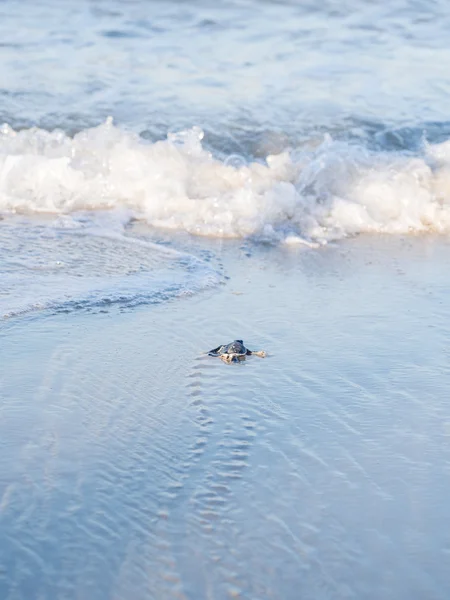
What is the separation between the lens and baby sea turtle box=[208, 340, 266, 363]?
351 cm

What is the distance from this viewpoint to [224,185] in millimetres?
6508

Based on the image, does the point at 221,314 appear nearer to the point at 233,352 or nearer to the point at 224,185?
the point at 233,352

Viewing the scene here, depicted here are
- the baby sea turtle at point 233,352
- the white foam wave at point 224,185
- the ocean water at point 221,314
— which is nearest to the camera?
the ocean water at point 221,314

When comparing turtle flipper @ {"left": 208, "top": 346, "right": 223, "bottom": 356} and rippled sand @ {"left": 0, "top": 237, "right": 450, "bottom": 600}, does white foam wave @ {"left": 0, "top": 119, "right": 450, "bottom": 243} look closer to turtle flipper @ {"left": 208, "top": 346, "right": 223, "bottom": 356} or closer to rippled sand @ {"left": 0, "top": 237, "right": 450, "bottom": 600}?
rippled sand @ {"left": 0, "top": 237, "right": 450, "bottom": 600}

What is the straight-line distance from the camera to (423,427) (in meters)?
2.99

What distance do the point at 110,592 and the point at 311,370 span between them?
154cm

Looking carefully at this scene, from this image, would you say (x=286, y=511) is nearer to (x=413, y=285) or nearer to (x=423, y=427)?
(x=423, y=427)

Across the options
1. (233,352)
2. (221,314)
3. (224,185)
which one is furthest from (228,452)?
(224,185)

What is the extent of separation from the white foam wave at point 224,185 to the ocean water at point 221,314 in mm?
20

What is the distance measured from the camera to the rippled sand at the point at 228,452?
2.17 metres

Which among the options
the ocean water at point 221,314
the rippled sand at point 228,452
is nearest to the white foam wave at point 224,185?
the ocean water at point 221,314

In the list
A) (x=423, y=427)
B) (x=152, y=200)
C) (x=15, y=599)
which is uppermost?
(x=15, y=599)

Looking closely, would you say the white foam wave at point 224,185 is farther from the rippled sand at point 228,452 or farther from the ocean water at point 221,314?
the rippled sand at point 228,452

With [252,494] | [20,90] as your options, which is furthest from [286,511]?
[20,90]
